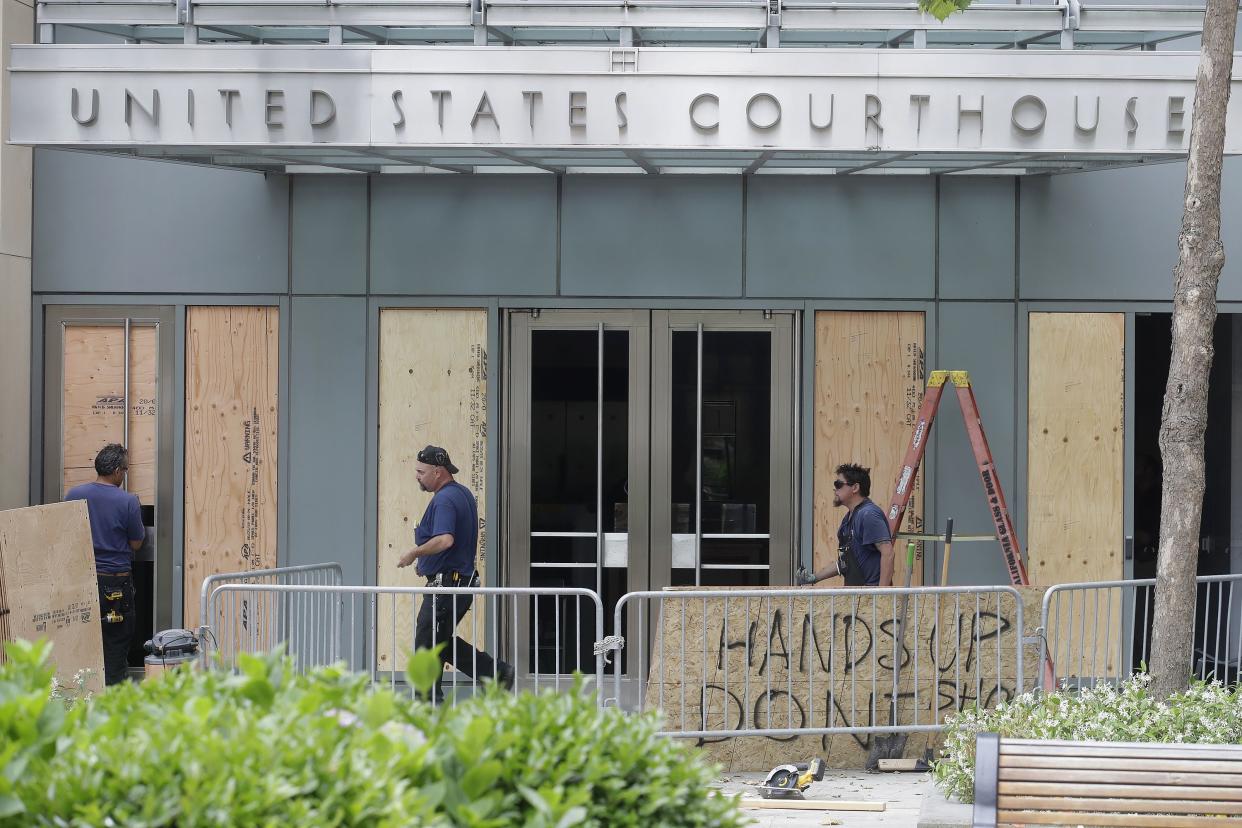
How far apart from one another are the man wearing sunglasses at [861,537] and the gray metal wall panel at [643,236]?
212cm

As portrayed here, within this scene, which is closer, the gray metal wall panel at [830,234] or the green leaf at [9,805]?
the green leaf at [9,805]

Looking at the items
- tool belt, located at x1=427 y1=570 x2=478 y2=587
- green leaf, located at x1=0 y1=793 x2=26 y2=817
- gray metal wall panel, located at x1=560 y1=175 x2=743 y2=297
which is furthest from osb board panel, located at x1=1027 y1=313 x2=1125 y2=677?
green leaf, located at x1=0 y1=793 x2=26 y2=817

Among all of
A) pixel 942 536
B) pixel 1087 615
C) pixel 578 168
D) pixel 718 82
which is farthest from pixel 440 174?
pixel 1087 615

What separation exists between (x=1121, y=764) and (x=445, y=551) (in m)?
5.74

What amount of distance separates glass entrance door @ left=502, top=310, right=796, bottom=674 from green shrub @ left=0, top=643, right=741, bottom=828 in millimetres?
7225

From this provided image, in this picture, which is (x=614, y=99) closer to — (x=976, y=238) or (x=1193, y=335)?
(x=976, y=238)

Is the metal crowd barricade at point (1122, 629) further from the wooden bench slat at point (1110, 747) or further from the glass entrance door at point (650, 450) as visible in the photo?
the wooden bench slat at point (1110, 747)

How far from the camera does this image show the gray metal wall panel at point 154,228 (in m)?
10.8

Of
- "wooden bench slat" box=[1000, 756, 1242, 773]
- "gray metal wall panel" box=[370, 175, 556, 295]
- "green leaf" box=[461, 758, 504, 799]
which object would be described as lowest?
"wooden bench slat" box=[1000, 756, 1242, 773]

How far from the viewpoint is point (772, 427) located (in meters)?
10.9

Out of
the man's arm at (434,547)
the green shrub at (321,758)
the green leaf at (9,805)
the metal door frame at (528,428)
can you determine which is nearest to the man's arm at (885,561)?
the metal door frame at (528,428)

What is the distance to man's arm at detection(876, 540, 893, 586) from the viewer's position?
9.39 metres

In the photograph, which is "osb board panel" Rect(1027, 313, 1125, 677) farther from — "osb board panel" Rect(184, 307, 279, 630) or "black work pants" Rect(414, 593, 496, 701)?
"osb board panel" Rect(184, 307, 279, 630)

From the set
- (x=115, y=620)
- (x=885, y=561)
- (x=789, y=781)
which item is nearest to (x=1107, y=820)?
(x=789, y=781)
